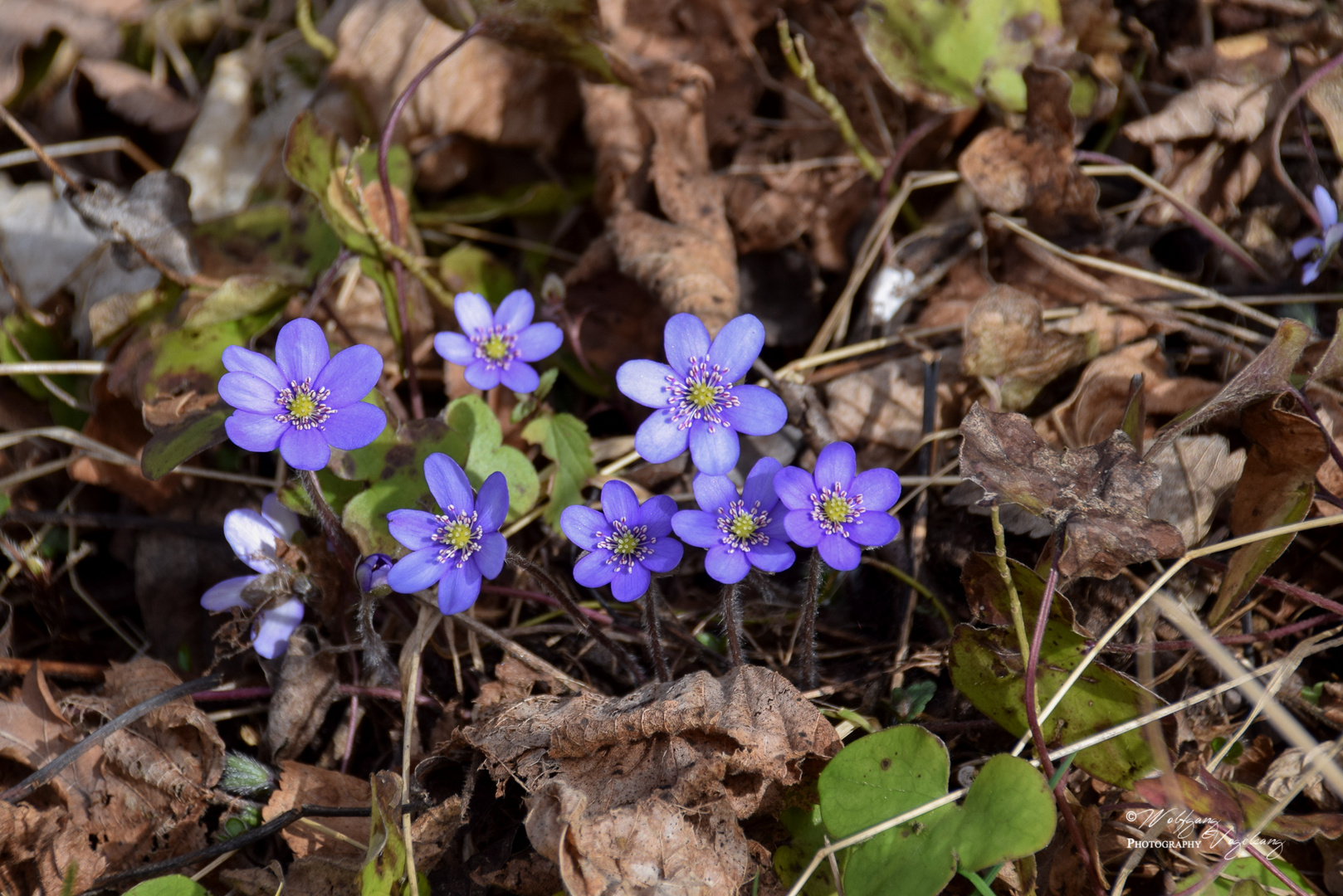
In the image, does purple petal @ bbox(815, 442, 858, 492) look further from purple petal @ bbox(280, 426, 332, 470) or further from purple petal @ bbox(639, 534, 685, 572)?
purple petal @ bbox(280, 426, 332, 470)

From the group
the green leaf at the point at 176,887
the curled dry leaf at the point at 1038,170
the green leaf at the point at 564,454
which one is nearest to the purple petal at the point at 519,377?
the green leaf at the point at 564,454

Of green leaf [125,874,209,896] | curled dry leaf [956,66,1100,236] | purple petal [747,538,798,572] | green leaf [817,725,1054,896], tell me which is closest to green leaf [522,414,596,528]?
purple petal [747,538,798,572]

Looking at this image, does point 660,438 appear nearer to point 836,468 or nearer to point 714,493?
point 714,493

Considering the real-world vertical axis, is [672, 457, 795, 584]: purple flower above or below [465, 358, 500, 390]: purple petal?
above

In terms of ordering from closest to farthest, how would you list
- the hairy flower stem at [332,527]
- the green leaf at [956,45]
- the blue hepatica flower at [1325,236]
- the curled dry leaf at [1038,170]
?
the hairy flower stem at [332,527], the blue hepatica flower at [1325,236], the curled dry leaf at [1038,170], the green leaf at [956,45]

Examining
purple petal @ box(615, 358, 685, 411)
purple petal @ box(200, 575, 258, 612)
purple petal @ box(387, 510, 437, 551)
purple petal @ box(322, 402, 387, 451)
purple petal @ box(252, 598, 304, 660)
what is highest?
purple petal @ box(615, 358, 685, 411)

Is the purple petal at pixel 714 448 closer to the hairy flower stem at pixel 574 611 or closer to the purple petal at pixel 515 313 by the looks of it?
the hairy flower stem at pixel 574 611

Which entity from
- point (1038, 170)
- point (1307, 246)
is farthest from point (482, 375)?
point (1307, 246)
